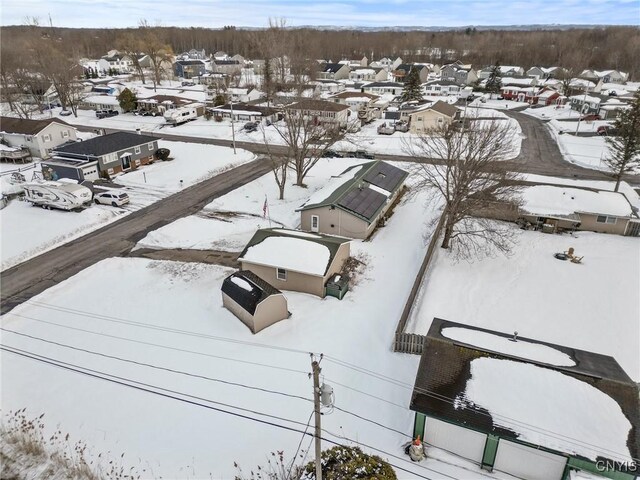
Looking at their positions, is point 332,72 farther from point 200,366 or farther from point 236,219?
point 200,366

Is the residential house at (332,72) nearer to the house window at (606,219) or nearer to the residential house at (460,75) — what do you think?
the residential house at (460,75)

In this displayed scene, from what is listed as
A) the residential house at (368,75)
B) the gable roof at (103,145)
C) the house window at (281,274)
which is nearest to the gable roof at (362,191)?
the house window at (281,274)

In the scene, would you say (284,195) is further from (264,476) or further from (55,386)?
(264,476)

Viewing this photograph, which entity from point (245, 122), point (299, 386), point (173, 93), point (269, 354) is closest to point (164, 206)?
point (269, 354)

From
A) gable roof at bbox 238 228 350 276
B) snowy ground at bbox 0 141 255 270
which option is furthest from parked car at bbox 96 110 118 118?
gable roof at bbox 238 228 350 276

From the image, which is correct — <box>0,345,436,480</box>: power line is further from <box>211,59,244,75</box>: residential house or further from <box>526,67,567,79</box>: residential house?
<box>526,67,567,79</box>: residential house

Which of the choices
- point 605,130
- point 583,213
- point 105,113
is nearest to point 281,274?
point 583,213
